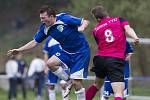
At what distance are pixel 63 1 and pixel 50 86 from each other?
26.0m

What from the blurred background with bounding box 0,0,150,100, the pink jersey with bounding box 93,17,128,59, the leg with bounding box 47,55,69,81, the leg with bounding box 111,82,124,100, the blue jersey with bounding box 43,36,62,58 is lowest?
the leg with bounding box 111,82,124,100

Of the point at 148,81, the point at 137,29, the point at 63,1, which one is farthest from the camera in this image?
the point at 63,1

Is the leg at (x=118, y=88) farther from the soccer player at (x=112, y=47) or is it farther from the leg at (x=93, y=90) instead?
the leg at (x=93, y=90)

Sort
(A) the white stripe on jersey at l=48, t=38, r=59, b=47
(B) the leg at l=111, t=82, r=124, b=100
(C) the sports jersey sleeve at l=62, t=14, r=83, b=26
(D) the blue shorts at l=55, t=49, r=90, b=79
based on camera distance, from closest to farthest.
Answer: (B) the leg at l=111, t=82, r=124, b=100
(C) the sports jersey sleeve at l=62, t=14, r=83, b=26
(D) the blue shorts at l=55, t=49, r=90, b=79
(A) the white stripe on jersey at l=48, t=38, r=59, b=47

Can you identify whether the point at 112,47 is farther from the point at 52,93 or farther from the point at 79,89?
the point at 52,93

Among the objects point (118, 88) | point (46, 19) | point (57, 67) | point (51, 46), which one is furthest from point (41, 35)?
point (51, 46)

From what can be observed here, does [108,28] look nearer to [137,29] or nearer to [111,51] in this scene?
[111,51]

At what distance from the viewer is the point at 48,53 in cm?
1628

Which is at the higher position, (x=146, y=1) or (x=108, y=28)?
(x=146, y=1)

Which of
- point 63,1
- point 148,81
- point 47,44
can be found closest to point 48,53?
point 47,44

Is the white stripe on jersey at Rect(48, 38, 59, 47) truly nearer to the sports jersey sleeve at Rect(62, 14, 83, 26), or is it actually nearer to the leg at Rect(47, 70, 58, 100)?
the leg at Rect(47, 70, 58, 100)

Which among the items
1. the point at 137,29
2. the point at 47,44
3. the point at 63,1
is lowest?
the point at 47,44

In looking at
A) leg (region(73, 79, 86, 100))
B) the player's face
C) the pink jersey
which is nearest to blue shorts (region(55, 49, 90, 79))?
leg (region(73, 79, 86, 100))

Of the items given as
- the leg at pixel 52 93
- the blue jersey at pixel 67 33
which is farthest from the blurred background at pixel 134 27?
the blue jersey at pixel 67 33
